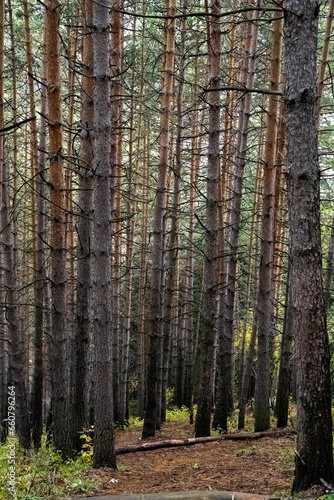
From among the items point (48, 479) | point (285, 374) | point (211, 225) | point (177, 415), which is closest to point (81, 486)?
point (48, 479)

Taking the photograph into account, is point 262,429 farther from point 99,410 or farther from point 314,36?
point 314,36

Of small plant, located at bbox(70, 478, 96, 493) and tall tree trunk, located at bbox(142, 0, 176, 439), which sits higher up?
tall tree trunk, located at bbox(142, 0, 176, 439)

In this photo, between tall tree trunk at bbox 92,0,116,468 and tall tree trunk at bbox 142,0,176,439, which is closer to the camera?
tall tree trunk at bbox 92,0,116,468

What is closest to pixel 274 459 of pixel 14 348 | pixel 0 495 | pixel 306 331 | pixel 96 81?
pixel 306 331

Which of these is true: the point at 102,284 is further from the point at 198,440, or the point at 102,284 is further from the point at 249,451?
the point at 198,440

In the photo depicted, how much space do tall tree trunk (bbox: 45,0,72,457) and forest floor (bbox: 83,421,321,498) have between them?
4.53 feet

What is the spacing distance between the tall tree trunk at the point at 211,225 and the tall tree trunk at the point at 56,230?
2.91m

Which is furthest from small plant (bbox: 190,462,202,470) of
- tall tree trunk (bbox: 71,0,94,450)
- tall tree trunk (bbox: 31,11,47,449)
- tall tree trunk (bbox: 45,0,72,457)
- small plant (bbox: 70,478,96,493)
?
tall tree trunk (bbox: 31,11,47,449)

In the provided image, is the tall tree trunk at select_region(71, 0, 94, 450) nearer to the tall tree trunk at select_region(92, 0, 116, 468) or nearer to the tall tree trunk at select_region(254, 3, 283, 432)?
the tall tree trunk at select_region(92, 0, 116, 468)

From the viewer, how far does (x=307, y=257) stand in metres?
4.25

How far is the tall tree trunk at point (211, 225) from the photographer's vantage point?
8398mm

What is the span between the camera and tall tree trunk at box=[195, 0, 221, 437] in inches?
331

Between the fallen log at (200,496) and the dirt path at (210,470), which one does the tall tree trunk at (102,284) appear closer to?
the dirt path at (210,470)

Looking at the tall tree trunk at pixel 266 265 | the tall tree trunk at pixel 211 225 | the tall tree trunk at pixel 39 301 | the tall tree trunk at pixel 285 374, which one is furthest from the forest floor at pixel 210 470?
the tall tree trunk at pixel 39 301
